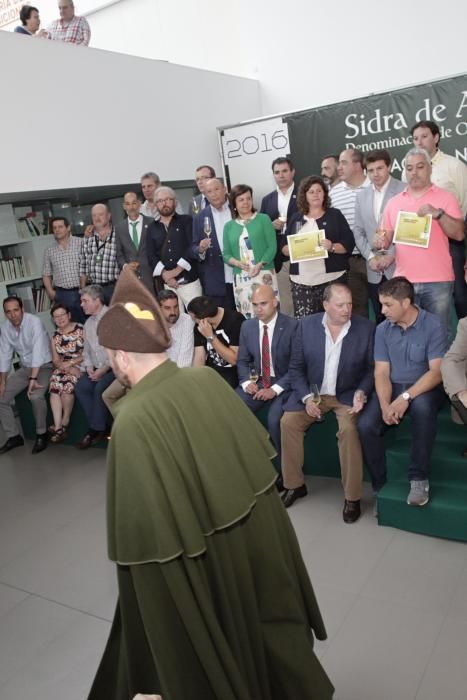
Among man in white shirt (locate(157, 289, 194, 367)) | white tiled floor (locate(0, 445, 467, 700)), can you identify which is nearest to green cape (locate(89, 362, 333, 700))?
white tiled floor (locate(0, 445, 467, 700))

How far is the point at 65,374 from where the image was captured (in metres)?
6.11

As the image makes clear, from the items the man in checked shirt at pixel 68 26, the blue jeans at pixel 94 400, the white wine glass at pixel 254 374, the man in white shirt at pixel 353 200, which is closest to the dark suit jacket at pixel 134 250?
the blue jeans at pixel 94 400

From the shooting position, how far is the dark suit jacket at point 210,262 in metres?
5.43

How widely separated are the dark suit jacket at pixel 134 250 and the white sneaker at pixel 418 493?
10.1ft

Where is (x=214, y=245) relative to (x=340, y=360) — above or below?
above

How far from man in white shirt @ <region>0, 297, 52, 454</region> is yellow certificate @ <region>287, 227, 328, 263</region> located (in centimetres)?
290

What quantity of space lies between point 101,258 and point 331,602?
4017 millimetres

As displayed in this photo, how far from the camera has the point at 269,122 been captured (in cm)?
708

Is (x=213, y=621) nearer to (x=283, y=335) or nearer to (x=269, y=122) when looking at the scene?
(x=283, y=335)

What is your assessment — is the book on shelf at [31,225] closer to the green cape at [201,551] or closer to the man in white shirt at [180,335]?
the man in white shirt at [180,335]

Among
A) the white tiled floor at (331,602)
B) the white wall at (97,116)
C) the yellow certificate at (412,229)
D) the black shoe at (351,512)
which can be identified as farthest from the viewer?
the white wall at (97,116)

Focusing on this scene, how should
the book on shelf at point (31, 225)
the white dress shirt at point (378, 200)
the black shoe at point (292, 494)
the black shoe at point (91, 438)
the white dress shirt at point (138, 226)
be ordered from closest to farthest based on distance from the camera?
the black shoe at point (292, 494) → the white dress shirt at point (378, 200) → the white dress shirt at point (138, 226) → the black shoe at point (91, 438) → the book on shelf at point (31, 225)

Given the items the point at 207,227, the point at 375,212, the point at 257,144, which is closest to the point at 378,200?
the point at 375,212

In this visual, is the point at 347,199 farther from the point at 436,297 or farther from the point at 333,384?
the point at 333,384
